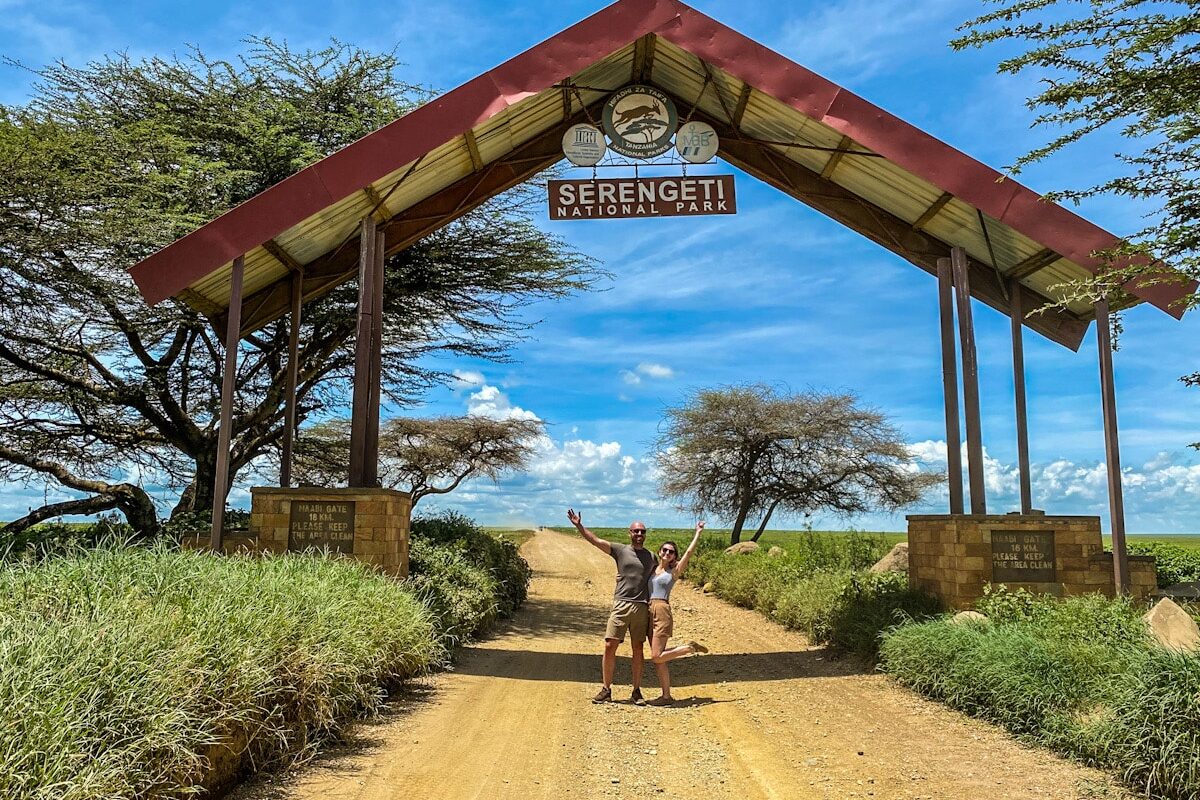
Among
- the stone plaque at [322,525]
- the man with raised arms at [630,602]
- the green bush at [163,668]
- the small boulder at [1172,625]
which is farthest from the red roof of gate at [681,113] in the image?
the man with raised arms at [630,602]

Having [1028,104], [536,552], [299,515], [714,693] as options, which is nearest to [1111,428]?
[1028,104]

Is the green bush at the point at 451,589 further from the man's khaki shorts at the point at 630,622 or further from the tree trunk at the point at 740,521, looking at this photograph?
the tree trunk at the point at 740,521

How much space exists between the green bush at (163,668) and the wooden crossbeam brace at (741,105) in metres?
7.92

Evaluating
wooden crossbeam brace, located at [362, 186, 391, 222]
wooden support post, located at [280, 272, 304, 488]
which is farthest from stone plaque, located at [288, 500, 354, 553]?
wooden crossbeam brace, located at [362, 186, 391, 222]

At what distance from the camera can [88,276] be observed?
15.1 m

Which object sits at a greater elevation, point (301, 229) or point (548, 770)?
point (301, 229)

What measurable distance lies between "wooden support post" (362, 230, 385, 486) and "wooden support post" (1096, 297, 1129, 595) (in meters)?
9.08

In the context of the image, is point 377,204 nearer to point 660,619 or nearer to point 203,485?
point 660,619

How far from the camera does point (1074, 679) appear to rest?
279 inches

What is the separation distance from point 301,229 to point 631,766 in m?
8.12

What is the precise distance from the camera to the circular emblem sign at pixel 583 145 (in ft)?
40.1

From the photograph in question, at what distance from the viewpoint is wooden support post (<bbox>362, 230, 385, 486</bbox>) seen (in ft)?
39.1

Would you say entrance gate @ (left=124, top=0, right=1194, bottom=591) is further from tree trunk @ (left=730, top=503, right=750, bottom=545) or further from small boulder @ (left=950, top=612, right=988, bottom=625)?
tree trunk @ (left=730, top=503, right=750, bottom=545)

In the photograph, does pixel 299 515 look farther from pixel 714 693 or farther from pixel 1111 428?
pixel 1111 428
